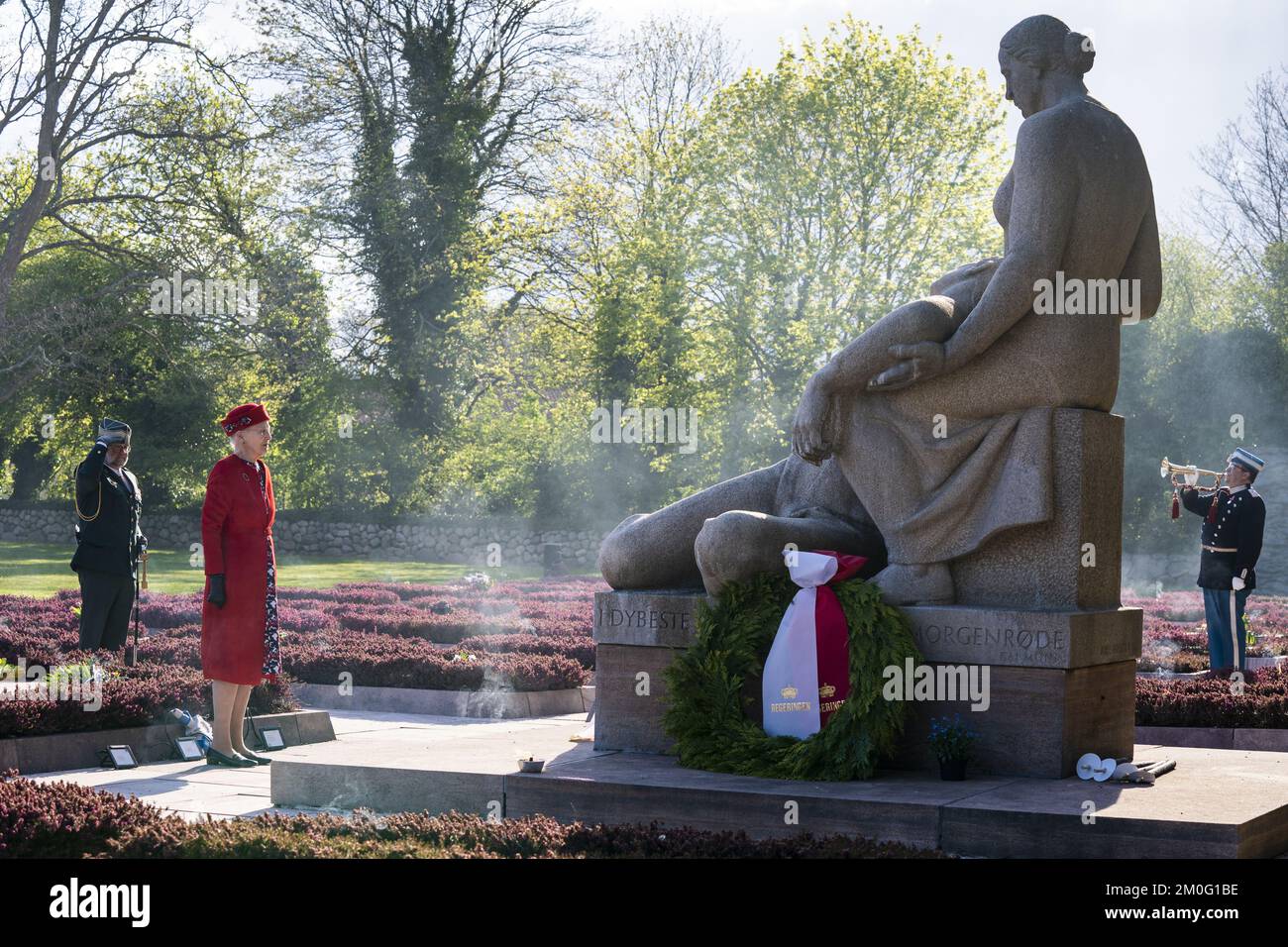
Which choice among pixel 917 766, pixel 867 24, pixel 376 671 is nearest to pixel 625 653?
pixel 917 766

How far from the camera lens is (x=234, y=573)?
8539 millimetres

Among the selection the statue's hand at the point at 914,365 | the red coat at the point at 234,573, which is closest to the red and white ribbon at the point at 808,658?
the statue's hand at the point at 914,365

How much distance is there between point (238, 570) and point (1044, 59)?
5.09m

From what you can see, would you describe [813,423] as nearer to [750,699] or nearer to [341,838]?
[750,699]

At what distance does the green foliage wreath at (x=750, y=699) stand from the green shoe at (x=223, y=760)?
3135mm

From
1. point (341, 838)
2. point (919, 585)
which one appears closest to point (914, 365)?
point (919, 585)

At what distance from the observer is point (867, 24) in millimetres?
37500

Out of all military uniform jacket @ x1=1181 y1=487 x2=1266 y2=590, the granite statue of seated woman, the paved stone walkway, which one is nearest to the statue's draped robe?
the granite statue of seated woman

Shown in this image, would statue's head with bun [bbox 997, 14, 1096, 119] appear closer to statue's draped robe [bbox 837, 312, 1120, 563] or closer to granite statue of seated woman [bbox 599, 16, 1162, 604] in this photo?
granite statue of seated woman [bbox 599, 16, 1162, 604]

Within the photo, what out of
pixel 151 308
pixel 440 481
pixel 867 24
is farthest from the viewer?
pixel 440 481

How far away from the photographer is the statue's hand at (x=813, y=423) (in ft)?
22.0

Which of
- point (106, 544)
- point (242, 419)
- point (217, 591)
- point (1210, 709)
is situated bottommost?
point (1210, 709)

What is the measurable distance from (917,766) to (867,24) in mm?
33752
